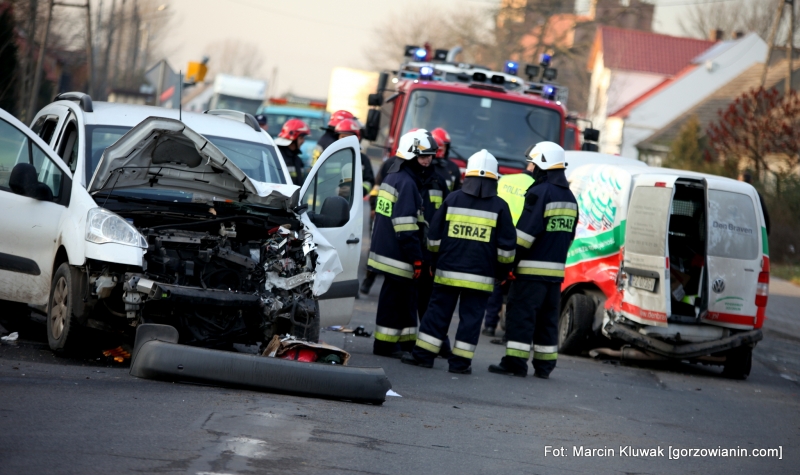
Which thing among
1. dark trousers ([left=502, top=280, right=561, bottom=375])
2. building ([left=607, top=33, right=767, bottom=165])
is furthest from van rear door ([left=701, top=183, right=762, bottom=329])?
building ([left=607, top=33, right=767, bottom=165])

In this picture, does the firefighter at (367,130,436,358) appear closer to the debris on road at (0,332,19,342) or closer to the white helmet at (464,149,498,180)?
the white helmet at (464,149,498,180)

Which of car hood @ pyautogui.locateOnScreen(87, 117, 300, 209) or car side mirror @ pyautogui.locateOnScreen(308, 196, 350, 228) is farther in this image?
car side mirror @ pyautogui.locateOnScreen(308, 196, 350, 228)

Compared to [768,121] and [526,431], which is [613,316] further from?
[768,121]

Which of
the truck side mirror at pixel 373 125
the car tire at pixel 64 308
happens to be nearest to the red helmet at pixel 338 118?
the truck side mirror at pixel 373 125

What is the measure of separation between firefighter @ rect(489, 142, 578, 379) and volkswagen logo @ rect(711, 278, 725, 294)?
1.89 metres

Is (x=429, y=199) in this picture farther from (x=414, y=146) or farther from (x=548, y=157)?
(x=548, y=157)

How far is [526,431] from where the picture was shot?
6645 millimetres

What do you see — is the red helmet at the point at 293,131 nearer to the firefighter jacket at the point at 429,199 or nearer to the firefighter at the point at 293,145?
the firefighter at the point at 293,145

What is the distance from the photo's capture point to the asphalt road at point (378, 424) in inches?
193

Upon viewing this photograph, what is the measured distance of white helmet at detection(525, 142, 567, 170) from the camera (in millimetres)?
9266

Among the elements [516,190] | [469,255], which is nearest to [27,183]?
[469,255]

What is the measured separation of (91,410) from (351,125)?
726 centimetres

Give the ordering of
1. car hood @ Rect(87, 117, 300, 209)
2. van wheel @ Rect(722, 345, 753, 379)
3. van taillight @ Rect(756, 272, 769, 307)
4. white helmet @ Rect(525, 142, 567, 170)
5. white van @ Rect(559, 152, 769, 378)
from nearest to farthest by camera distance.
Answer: car hood @ Rect(87, 117, 300, 209), white helmet @ Rect(525, 142, 567, 170), white van @ Rect(559, 152, 769, 378), van taillight @ Rect(756, 272, 769, 307), van wheel @ Rect(722, 345, 753, 379)

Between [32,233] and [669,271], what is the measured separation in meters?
5.90
